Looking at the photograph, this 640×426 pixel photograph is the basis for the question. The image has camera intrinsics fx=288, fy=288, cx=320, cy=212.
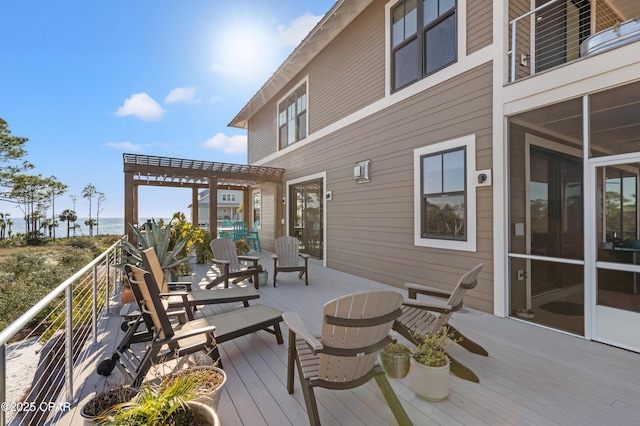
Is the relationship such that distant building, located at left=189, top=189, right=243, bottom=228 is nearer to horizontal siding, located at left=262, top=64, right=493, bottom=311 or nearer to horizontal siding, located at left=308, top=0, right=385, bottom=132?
horizontal siding, located at left=308, top=0, right=385, bottom=132

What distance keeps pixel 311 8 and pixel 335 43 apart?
1664mm

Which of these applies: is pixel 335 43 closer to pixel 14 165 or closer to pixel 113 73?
pixel 113 73

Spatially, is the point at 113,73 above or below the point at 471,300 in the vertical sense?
above

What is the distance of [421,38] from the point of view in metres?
5.17

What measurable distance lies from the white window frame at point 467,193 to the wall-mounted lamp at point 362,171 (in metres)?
1.20

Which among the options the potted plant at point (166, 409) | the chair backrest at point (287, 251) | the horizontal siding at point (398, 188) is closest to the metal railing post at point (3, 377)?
the potted plant at point (166, 409)

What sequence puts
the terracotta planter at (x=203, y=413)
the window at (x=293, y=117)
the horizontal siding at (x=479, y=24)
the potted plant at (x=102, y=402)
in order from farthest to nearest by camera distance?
the window at (x=293, y=117) → the horizontal siding at (x=479, y=24) → the potted plant at (x=102, y=402) → the terracotta planter at (x=203, y=413)

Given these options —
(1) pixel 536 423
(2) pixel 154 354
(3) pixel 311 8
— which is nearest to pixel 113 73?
(3) pixel 311 8

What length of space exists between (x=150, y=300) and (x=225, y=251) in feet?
11.7

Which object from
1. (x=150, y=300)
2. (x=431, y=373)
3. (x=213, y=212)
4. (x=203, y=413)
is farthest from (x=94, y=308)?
(x=213, y=212)

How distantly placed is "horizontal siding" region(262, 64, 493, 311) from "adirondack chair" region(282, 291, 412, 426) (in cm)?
290

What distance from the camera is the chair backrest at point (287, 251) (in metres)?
6.16

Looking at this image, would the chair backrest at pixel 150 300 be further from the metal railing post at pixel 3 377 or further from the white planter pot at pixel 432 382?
the white planter pot at pixel 432 382

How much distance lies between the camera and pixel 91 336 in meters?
3.21
